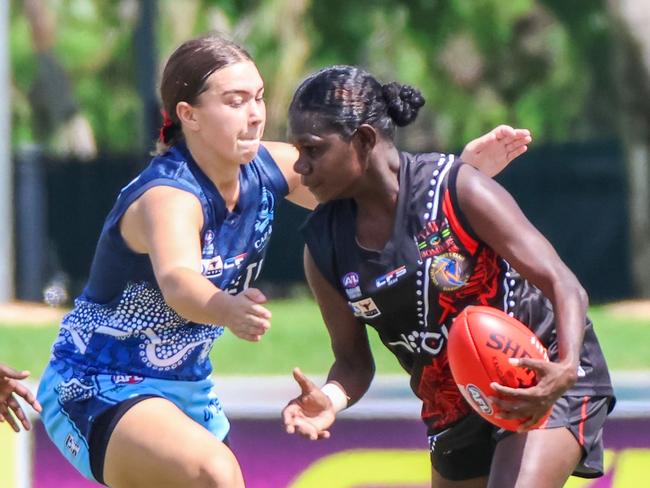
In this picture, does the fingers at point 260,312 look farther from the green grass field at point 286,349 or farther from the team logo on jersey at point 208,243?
A: the green grass field at point 286,349

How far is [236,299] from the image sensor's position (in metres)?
3.76

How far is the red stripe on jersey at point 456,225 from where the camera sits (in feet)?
14.0

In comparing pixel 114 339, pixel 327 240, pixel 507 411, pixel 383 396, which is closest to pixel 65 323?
pixel 114 339

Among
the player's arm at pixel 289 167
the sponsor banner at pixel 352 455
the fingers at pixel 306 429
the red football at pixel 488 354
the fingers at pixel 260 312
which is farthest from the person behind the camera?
the sponsor banner at pixel 352 455

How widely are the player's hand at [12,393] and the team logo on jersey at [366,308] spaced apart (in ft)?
3.55

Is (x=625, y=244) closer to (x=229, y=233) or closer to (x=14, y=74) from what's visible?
(x=229, y=233)

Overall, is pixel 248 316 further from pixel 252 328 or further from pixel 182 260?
pixel 182 260

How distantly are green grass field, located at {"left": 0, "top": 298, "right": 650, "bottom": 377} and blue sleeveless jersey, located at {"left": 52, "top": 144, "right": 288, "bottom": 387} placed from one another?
4576 millimetres

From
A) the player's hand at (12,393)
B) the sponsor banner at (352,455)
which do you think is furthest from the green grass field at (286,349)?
the player's hand at (12,393)

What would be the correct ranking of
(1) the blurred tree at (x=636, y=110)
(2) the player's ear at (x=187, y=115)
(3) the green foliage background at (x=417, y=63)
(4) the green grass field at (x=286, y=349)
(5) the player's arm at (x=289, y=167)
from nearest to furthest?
1. (2) the player's ear at (x=187, y=115)
2. (5) the player's arm at (x=289, y=167)
3. (4) the green grass field at (x=286, y=349)
4. (1) the blurred tree at (x=636, y=110)
5. (3) the green foliage background at (x=417, y=63)

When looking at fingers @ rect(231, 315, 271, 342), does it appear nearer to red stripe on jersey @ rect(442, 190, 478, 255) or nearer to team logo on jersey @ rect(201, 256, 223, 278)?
team logo on jersey @ rect(201, 256, 223, 278)

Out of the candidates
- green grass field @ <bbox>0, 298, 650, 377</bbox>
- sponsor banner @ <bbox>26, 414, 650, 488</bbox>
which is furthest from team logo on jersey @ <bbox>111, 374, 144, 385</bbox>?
green grass field @ <bbox>0, 298, 650, 377</bbox>

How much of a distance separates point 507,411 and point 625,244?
14519mm

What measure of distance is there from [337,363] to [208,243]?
60 centimetres
